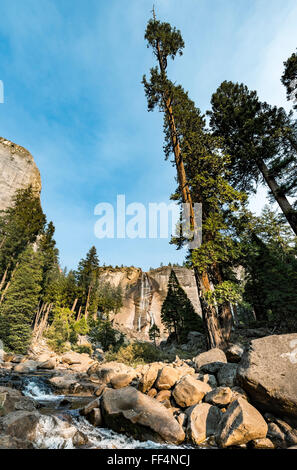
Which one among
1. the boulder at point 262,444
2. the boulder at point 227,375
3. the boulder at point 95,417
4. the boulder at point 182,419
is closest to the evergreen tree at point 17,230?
the boulder at point 95,417

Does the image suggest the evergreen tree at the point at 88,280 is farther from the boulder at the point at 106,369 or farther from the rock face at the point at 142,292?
the boulder at the point at 106,369

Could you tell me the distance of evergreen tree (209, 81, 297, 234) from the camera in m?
14.2

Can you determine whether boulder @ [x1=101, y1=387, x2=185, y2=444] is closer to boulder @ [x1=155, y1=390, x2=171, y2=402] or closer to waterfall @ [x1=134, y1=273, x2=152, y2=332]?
boulder @ [x1=155, y1=390, x2=171, y2=402]

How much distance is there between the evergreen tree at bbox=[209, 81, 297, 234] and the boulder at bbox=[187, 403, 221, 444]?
13.0 meters

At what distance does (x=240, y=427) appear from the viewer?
3648 mm

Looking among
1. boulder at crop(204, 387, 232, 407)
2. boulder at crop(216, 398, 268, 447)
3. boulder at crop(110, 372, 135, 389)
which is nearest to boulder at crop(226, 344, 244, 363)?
boulder at crop(204, 387, 232, 407)

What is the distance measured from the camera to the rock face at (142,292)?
60.9m

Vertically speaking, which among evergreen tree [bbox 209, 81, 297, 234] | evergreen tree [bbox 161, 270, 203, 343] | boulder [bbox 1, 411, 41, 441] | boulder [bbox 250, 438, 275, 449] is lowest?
boulder [bbox 250, 438, 275, 449]

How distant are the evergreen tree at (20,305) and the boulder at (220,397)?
23646 millimetres

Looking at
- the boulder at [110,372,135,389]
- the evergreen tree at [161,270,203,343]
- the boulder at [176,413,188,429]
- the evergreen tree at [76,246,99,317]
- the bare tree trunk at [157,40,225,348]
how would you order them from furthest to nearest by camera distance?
the evergreen tree at [76,246,99,317], the evergreen tree at [161,270,203,343], the bare tree trunk at [157,40,225,348], the boulder at [110,372,135,389], the boulder at [176,413,188,429]

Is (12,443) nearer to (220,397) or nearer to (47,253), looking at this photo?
(220,397)

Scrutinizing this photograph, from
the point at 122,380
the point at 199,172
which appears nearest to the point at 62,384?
the point at 122,380

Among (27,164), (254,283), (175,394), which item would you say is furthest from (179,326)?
(27,164)
